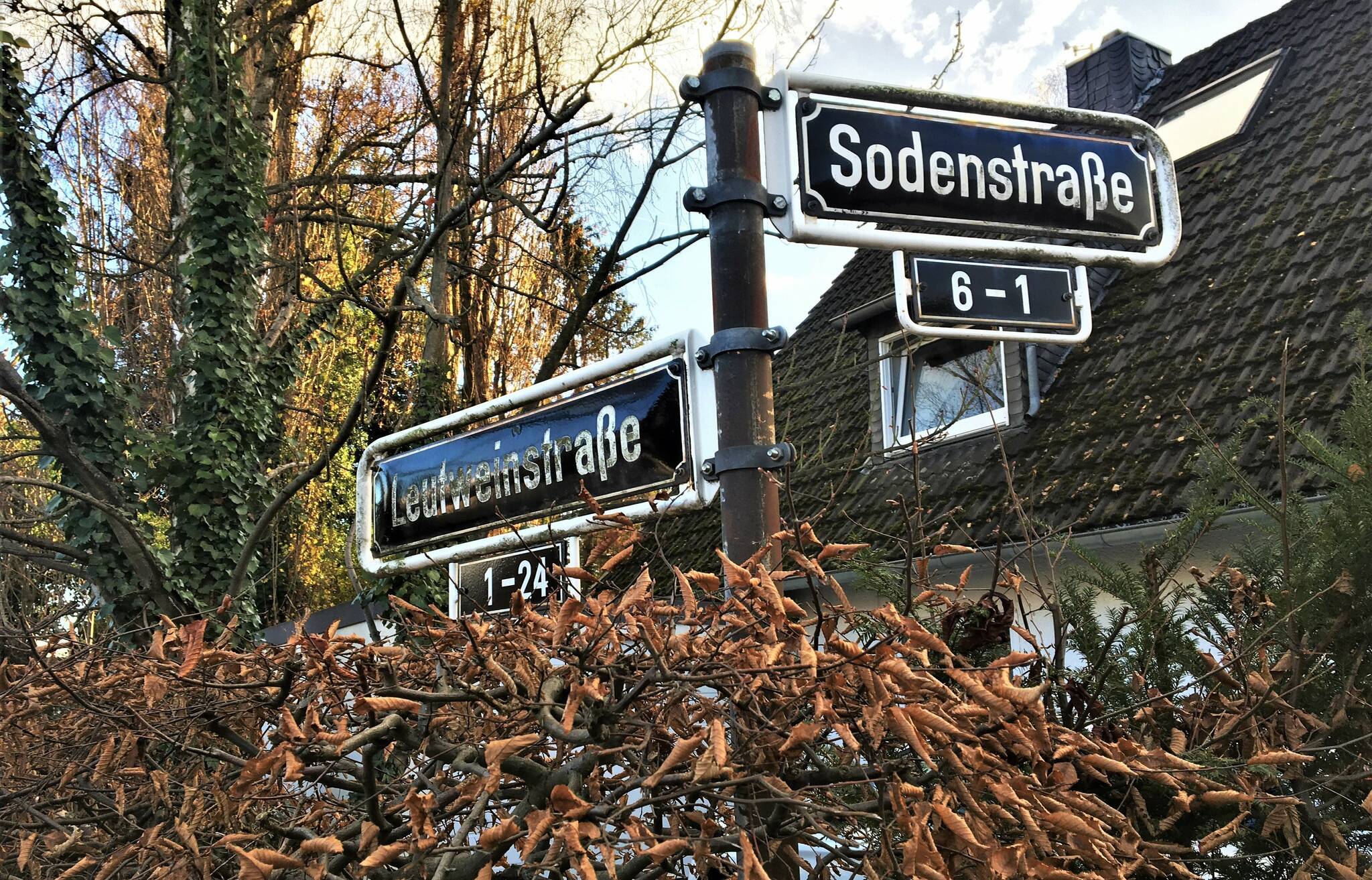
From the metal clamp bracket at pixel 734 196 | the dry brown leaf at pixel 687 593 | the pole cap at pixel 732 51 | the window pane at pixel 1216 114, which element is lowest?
the dry brown leaf at pixel 687 593

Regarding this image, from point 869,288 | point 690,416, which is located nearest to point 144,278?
point 869,288

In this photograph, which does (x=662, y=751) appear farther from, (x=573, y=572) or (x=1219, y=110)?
(x=1219, y=110)

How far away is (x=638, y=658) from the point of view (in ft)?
5.04

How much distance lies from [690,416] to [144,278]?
1490 centimetres

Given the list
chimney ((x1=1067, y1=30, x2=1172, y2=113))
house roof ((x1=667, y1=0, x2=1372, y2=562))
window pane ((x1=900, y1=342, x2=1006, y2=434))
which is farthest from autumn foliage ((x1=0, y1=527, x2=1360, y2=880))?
chimney ((x1=1067, y1=30, x2=1172, y2=113))

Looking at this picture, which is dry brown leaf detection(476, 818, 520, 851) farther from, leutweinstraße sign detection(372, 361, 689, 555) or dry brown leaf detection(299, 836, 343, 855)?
leutweinstraße sign detection(372, 361, 689, 555)

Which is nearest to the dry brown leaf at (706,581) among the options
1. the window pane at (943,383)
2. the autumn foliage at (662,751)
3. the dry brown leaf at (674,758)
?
the autumn foliage at (662,751)

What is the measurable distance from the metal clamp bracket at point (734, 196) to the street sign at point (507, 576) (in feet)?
2.65

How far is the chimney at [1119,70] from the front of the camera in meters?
11.6

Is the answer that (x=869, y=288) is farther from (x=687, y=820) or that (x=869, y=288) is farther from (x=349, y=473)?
(x=349, y=473)

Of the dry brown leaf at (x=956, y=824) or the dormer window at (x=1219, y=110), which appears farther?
the dormer window at (x=1219, y=110)

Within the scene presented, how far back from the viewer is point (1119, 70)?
1164 centimetres

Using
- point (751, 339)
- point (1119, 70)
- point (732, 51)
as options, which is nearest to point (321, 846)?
point (751, 339)

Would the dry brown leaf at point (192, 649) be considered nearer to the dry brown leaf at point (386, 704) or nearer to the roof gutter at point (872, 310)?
the dry brown leaf at point (386, 704)
